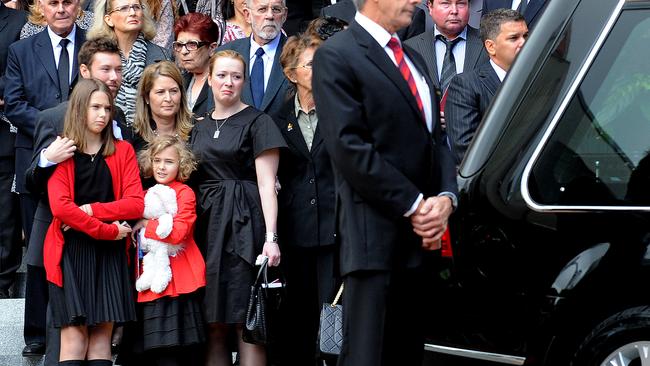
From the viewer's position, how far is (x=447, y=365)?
18.4ft

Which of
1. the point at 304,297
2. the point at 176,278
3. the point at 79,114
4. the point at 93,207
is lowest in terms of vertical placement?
the point at 304,297

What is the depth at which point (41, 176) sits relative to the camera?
22.8 feet

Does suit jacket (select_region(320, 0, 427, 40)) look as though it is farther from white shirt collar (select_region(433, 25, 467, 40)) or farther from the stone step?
the stone step

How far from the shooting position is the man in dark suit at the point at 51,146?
6910mm

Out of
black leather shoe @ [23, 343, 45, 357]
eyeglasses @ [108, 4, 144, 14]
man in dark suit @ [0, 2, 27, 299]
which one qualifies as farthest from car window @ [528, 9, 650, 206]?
man in dark suit @ [0, 2, 27, 299]

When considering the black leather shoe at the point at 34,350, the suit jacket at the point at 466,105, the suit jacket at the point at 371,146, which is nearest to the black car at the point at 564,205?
the suit jacket at the point at 371,146

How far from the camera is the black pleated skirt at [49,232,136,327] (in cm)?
689

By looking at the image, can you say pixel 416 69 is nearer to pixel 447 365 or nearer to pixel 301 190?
pixel 447 365

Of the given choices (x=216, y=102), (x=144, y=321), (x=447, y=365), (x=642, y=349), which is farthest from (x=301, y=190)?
(x=642, y=349)

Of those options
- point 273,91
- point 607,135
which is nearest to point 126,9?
point 273,91

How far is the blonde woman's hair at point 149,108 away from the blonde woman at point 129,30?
2.89ft

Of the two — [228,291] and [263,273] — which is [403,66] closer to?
[263,273]

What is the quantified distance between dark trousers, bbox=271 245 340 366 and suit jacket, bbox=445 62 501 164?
97cm

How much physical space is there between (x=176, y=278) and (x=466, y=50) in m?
2.66
